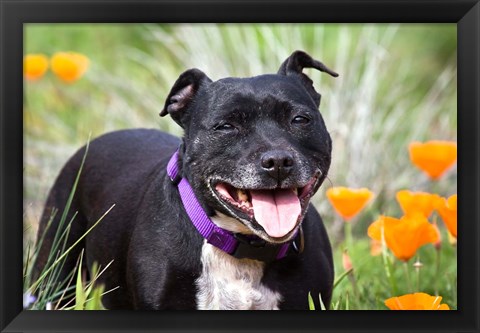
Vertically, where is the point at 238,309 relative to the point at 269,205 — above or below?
below

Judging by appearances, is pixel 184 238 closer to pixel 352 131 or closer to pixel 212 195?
pixel 212 195

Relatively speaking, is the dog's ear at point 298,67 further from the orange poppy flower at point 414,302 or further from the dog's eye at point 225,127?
the orange poppy flower at point 414,302

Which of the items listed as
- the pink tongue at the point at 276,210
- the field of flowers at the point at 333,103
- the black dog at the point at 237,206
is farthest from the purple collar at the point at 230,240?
the field of flowers at the point at 333,103

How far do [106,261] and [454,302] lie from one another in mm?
1859

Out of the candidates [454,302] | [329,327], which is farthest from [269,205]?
[454,302]

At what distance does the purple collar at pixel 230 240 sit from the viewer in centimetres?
459

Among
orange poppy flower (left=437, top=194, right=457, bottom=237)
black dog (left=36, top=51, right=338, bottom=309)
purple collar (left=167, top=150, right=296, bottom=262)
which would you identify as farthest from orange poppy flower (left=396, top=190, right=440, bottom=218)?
purple collar (left=167, top=150, right=296, bottom=262)

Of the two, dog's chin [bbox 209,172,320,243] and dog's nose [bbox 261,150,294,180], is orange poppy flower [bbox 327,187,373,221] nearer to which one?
dog's chin [bbox 209,172,320,243]

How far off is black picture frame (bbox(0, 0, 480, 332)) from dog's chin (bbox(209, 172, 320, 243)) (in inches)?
14.9

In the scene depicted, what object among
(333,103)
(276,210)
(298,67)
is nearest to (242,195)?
(276,210)

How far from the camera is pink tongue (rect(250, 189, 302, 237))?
4.30m
